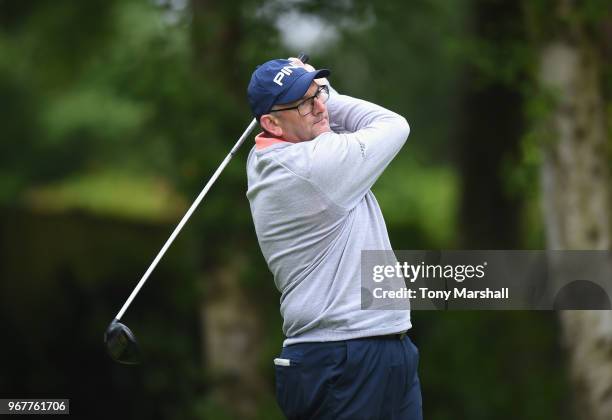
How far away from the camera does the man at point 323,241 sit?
11.8 ft

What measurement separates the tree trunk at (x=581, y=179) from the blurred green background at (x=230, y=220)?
0.13 metres

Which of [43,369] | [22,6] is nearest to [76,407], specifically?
[43,369]

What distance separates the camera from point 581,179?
7441 mm

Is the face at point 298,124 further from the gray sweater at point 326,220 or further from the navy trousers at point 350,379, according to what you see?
the navy trousers at point 350,379

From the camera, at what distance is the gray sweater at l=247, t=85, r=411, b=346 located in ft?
11.7

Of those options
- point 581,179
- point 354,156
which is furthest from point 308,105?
point 581,179

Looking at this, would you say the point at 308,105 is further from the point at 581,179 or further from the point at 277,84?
the point at 581,179

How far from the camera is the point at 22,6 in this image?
498 inches

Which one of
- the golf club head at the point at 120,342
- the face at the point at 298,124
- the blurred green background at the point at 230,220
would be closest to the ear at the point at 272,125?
the face at the point at 298,124

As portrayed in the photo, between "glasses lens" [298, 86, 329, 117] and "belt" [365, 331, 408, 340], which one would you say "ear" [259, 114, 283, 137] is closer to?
"glasses lens" [298, 86, 329, 117]
